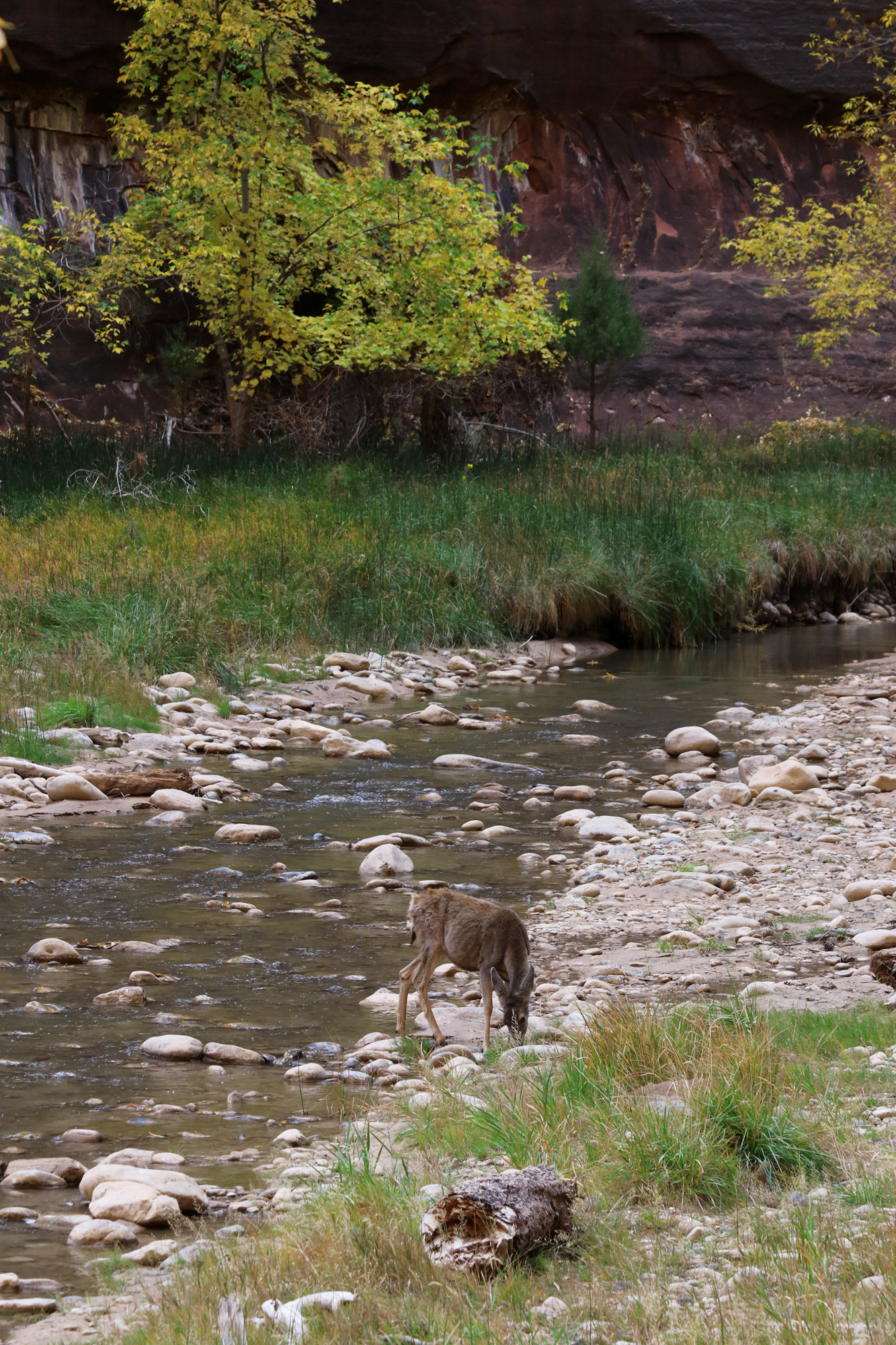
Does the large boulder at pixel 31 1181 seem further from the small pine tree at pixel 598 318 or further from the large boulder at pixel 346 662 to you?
the small pine tree at pixel 598 318

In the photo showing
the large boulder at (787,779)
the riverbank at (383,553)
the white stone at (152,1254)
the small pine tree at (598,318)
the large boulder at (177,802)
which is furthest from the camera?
the small pine tree at (598,318)

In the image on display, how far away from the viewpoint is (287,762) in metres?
9.22

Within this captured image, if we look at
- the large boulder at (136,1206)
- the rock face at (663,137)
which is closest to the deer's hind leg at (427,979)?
the large boulder at (136,1206)

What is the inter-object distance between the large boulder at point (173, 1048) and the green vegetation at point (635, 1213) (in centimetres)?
71

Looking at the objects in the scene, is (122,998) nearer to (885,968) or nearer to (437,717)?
(885,968)

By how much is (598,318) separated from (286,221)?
6.76 m

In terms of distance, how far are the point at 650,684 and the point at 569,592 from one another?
7.05 feet

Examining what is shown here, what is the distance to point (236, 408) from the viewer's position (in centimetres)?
2106

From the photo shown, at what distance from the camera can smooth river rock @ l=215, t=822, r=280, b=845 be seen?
705 centimetres

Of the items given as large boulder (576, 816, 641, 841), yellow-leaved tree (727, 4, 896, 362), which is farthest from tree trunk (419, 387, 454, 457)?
large boulder (576, 816, 641, 841)

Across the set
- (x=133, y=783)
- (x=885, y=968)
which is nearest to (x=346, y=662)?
(x=133, y=783)

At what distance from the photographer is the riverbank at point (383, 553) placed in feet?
37.3

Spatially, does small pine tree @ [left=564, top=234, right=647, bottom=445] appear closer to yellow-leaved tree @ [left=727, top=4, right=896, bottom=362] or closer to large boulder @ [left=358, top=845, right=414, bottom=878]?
yellow-leaved tree @ [left=727, top=4, right=896, bottom=362]

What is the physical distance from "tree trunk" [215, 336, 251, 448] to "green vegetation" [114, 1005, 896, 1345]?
1758cm
